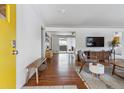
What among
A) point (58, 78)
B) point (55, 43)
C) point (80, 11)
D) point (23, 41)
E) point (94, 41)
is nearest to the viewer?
point (23, 41)

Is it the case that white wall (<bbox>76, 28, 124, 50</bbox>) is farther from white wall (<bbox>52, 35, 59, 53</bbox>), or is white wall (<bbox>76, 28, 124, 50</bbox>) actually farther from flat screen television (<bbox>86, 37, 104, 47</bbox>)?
white wall (<bbox>52, 35, 59, 53</bbox>)

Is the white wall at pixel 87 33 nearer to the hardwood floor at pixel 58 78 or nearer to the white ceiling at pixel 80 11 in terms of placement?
the white ceiling at pixel 80 11

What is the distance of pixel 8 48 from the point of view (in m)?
2.47

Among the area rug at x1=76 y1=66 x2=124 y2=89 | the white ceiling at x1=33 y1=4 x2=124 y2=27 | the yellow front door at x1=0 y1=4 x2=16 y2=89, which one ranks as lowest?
the area rug at x1=76 y1=66 x2=124 y2=89

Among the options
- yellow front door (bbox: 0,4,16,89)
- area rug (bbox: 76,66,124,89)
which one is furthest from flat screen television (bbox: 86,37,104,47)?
yellow front door (bbox: 0,4,16,89)

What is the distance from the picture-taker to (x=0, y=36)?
2166 mm

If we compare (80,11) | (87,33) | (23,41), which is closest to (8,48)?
(23,41)

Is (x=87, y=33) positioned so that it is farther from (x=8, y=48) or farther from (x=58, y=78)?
(x=8, y=48)

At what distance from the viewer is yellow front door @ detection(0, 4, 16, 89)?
2223 millimetres

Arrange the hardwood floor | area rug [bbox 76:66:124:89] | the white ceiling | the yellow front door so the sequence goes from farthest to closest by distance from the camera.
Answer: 1. the white ceiling
2. the hardwood floor
3. area rug [bbox 76:66:124:89]
4. the yellow front door

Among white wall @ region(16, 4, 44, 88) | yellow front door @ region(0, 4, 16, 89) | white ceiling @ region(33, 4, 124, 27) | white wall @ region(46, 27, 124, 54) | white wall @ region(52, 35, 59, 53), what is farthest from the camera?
white wall @ region(52, 35, 59, 53)

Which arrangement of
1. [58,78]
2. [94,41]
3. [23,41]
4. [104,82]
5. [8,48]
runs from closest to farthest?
[8,48]
[23,41]
[104,82]
[58,78]
[94,41]
